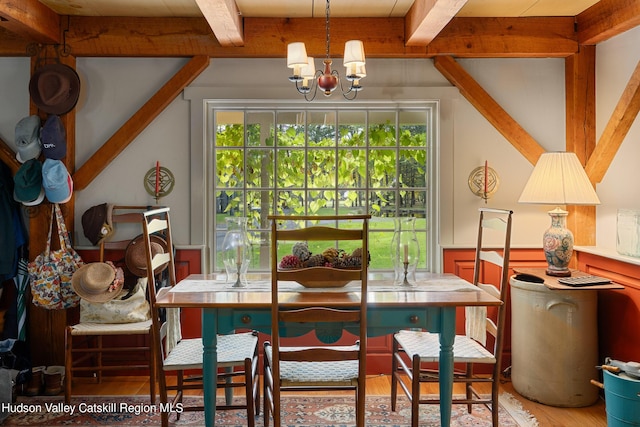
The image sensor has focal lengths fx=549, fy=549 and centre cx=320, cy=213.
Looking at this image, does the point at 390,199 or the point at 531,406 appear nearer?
the point at 531,406

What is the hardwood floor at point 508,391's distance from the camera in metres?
3.17

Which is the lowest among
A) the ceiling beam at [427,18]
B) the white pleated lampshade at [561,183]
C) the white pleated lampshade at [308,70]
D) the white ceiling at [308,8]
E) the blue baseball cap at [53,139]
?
the white pleated lampshade at [561,183]

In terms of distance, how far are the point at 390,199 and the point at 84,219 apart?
2192 millimetres

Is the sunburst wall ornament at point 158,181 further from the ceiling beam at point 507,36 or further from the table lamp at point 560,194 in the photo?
the table lamp at point 560,194

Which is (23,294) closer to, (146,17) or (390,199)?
(146,17)

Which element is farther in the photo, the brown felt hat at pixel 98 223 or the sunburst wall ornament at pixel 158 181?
the sunburst wall ornament at pixel 158 181

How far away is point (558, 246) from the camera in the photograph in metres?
3.46

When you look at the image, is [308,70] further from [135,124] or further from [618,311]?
[618,311]

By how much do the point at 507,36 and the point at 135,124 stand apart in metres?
2.69

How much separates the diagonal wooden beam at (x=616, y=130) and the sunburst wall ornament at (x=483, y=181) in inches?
24.3

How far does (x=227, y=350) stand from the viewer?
2.93 metres

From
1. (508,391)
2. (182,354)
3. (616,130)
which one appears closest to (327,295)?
(182,354)

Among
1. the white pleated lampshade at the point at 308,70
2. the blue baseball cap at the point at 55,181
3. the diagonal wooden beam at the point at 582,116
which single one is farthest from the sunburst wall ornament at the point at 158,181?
the diagonal wooden beam at the point at 582,116

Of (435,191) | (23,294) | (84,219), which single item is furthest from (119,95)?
(435,191)
